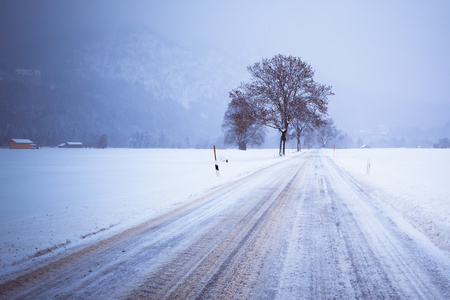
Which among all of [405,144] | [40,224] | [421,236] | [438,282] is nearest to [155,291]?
[438,282]

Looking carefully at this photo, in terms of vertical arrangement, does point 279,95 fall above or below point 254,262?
above

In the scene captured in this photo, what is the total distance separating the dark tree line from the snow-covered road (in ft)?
78.1

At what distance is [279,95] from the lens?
2923 cm

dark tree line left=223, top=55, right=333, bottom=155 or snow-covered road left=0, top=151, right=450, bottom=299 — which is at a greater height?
dark tree line left=223, top=55, right=333, bottom=155

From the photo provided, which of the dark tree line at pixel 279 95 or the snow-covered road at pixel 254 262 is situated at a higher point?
the dark tree line at pixel 279 95

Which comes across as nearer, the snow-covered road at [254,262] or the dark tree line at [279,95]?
the snow-covered road at [254,262]

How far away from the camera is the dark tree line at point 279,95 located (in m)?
27.9

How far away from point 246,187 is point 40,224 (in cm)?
602

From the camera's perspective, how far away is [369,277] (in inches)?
99.3

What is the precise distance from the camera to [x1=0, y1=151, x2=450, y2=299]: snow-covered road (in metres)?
2.29

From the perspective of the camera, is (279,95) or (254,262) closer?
(254,262)

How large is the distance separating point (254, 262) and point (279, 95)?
1134 inches

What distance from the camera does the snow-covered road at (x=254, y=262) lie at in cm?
229

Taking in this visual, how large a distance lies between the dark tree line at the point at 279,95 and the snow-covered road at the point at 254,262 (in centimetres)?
2379
